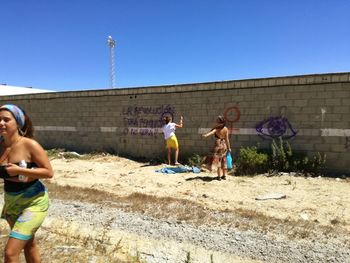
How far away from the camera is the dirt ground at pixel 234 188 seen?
644 centimetres

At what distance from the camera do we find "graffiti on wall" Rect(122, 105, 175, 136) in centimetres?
1243

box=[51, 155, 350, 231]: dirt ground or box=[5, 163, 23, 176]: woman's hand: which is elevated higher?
box=[5, 163, 23, 176]: woman's hand

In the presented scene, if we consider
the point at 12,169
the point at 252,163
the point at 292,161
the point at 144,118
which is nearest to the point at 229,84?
the point at 252,163

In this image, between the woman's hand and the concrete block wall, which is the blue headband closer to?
the woman's hand

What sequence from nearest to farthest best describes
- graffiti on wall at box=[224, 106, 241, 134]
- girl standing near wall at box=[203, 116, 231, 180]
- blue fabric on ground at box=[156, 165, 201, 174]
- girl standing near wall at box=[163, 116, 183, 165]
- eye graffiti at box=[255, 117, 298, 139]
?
girl standing near wall at box=[203, 116, 231, 180], eye graffiti at box=[255, 117, 298, 139], blue fabric on ground at box=[156, 165, 201, 174], graffiti on wall at box=[224, 106, 241, 134], girl standing near wall at box=[163, 116, 183, 165]

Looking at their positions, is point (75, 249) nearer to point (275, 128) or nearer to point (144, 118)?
point (275, 128)

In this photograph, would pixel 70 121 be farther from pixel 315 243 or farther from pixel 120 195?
pixel 315 243

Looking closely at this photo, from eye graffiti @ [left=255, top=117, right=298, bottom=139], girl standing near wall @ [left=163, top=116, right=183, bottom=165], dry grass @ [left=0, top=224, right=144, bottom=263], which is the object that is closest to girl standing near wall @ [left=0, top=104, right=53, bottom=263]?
dry grass @ [left=0, top=224, right=144, bottom=263]

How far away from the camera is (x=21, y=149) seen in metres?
3.05

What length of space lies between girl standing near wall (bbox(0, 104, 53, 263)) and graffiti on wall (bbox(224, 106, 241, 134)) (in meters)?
8.14

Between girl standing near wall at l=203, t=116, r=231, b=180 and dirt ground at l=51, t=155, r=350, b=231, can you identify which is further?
girl standing near wall at l=203, t=116, r=231, b=180

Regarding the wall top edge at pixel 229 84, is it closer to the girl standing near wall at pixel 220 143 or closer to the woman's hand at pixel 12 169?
the girl standing near wall at pixel 220 143

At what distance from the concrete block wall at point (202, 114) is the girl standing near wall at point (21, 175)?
7.96 m

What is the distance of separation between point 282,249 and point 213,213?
1801 mm
